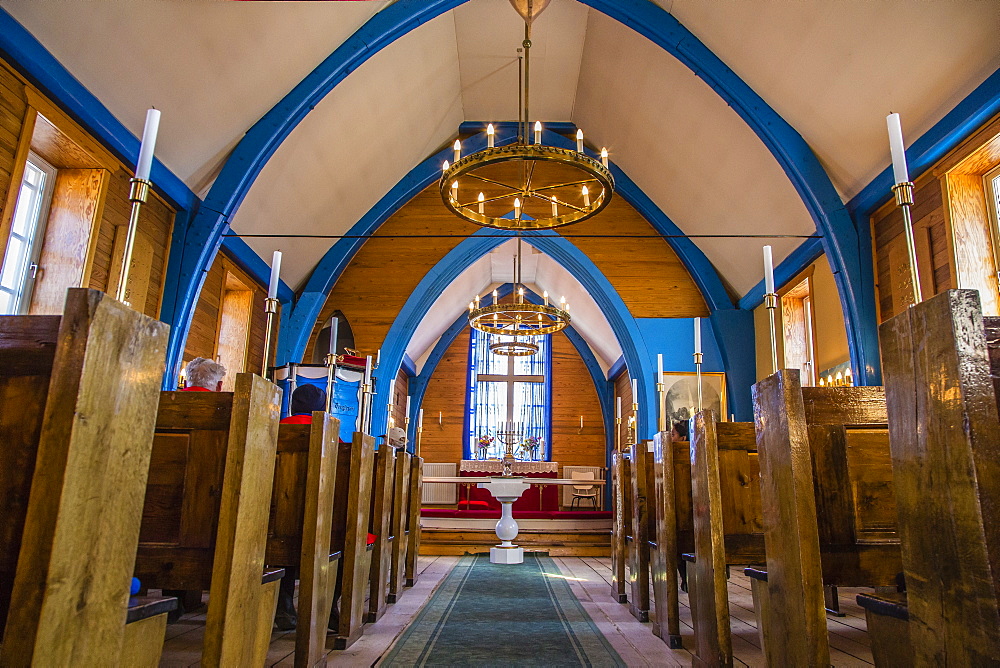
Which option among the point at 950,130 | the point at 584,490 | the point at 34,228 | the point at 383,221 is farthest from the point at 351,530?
the point at 584,490

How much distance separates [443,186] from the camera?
4633 millimetres

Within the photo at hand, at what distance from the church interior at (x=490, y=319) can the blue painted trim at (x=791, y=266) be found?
0.10m

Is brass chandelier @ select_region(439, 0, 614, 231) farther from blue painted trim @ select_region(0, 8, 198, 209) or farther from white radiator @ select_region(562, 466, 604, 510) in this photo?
white radiator @ select_region(562, 466, 604, 510)


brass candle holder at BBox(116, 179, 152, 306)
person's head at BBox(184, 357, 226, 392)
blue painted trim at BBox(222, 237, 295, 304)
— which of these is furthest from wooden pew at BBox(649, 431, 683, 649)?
blue painted trim at BBox(222, 237, 295, 304)

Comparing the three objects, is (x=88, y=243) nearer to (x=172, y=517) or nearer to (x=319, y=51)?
(x=319, y=51)

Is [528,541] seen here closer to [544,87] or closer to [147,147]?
[544,87]

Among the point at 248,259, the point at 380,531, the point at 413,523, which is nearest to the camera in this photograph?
the point at 380,531

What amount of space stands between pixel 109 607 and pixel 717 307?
8.23 m

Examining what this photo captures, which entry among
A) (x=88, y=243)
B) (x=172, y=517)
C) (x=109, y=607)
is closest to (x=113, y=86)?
(x=88, y=243)

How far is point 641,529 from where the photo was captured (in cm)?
382

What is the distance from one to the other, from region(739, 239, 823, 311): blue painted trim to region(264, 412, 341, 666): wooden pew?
18.3 ft

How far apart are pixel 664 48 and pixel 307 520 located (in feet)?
18.2

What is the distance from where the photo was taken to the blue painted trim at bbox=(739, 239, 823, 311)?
22.1 feet

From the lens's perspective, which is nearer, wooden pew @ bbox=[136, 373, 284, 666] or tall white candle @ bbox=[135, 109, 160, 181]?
tall white candle @ bbox=[135, 109, 160, 181]
